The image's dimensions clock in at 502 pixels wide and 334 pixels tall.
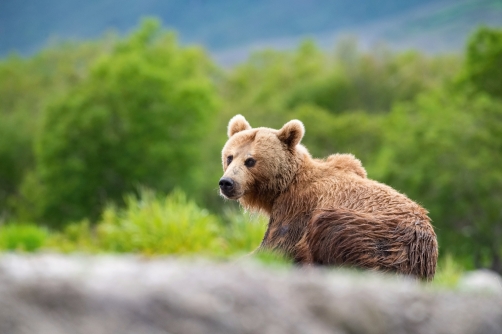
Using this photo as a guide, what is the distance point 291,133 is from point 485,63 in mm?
38563

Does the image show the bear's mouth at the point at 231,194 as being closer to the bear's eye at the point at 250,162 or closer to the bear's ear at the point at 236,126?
the bear's eye at the point at 250,162

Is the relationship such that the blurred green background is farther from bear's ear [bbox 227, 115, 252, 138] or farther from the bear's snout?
the bear's snout

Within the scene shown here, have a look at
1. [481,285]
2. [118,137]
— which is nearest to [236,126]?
[481,285]

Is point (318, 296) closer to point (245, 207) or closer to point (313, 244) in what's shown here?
point (313, 244)

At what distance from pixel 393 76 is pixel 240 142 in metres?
65.7

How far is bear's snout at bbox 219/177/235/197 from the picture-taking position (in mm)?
6023

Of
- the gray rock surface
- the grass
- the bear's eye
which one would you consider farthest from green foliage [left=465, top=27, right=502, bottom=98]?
the gray rock surface

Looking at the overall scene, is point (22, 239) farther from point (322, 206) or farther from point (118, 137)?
point (118, 137)

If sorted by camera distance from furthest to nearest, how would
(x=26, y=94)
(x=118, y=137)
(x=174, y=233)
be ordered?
(x=26, y=94)
(x=118, y=137)
(x=174, y=233)

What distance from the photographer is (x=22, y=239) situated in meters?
12.9

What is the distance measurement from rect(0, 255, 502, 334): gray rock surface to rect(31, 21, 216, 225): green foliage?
123ft

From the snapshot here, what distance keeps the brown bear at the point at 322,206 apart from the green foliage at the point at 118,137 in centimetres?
3434

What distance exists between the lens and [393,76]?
70.0 metres

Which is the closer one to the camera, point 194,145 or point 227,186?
point 227,186
